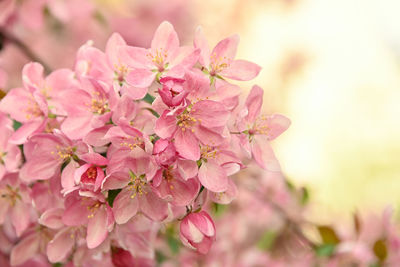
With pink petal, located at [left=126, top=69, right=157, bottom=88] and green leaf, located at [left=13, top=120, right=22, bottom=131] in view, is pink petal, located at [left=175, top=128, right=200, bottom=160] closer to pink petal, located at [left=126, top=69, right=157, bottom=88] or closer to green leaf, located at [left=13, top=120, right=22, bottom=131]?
pink petal, located at [left=126, top=69, right=157, bottom=88]

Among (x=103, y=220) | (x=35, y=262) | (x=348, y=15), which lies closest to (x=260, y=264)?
(x=35, y=262)

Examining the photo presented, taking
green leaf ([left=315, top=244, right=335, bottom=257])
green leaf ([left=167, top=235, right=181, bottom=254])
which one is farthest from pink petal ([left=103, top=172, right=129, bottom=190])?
green leaf ([left=315, top=244, right=335, bottom=257])

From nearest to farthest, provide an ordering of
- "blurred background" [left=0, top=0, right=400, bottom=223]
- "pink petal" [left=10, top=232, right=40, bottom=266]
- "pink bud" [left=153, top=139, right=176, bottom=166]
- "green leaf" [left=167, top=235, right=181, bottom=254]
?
"pink bud" [left=153, top=139, right=176, bottom=166] → "pink petal" [left=10, top=232, right=40, bottom=266] → "green leaf" [left=167, top=235, right=181, bottom=254] → "blurred background" [left=0, top=0, right=400, bottom=223]

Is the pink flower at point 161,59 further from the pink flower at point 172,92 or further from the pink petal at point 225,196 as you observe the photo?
the pink petal at point 225,196

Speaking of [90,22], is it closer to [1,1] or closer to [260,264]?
[1,1]

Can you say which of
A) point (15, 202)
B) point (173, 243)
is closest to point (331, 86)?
point (173, 243)

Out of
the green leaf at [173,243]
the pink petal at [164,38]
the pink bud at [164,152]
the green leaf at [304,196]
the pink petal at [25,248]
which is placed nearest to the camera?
the pink bud at [164,152]

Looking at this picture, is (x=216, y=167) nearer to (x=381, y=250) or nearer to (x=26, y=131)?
(x=26, y=131)

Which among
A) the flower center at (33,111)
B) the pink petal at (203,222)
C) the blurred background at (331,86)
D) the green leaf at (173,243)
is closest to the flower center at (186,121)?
the pink petal at (203,222)
